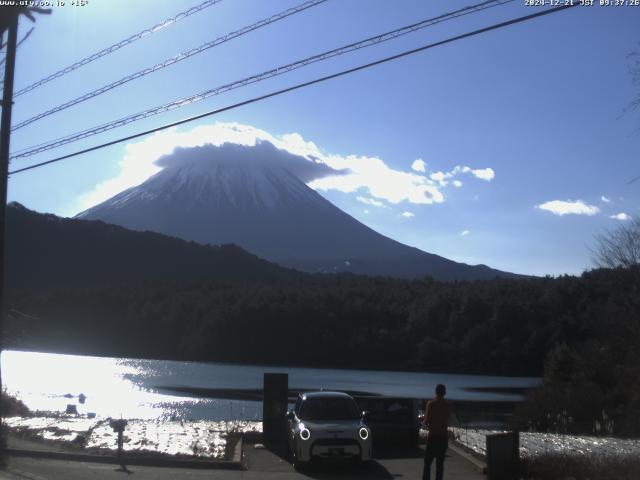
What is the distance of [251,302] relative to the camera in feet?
271

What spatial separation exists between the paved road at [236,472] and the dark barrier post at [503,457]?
90 cm

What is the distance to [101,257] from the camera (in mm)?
104000

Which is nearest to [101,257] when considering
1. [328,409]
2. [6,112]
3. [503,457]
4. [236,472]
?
[6,112]

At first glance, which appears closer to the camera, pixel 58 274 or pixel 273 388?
pixel 273 388

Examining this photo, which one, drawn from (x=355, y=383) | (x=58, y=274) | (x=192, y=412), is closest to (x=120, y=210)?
(x=58, y=274)

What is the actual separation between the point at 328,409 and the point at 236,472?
229 centimetres

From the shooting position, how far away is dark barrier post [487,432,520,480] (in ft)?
43.1

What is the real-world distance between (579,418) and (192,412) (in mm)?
16764

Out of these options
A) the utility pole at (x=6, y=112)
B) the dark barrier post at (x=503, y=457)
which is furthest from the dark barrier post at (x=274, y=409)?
the dark barrier post at (x=503, y=457)

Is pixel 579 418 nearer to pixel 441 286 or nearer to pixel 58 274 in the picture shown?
pixel 441 286

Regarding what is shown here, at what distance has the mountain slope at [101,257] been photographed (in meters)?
94.7

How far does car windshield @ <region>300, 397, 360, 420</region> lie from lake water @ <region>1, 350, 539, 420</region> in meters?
16.9

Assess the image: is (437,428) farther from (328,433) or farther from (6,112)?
(6,112)

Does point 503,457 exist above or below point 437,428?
below
